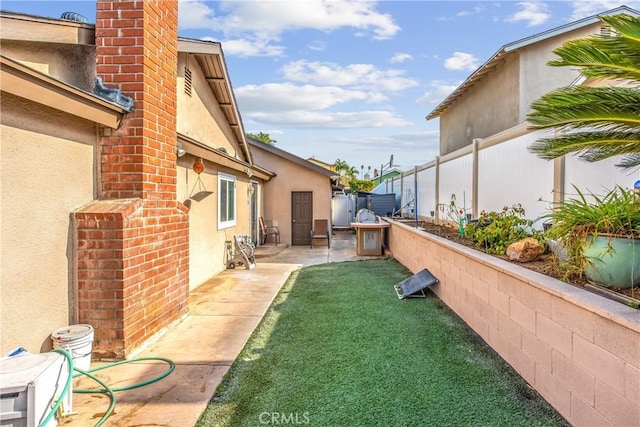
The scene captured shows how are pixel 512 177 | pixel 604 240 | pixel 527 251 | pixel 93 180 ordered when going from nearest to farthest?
pixel 604 240 → pixel 93 180 → pixel 527 251 → pixel 512 177

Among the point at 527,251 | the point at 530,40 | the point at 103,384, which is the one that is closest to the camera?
the point at 103,384

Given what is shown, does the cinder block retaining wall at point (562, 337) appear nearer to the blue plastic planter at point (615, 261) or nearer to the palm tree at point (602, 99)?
the blue plastic planter at point (615, 261)

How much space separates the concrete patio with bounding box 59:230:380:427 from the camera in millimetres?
3083

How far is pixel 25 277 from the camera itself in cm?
337

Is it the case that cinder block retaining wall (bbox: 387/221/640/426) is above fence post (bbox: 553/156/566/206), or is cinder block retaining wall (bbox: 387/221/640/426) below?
below

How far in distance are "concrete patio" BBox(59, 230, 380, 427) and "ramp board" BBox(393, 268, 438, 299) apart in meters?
2.35

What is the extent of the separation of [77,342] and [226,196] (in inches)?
264

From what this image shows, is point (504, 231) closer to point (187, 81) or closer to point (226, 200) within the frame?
point (187, 81)

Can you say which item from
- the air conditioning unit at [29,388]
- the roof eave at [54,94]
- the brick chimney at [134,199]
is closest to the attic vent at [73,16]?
the brick chimney at [134,199]

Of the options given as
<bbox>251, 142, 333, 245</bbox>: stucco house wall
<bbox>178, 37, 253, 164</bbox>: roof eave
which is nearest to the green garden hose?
<bbox>178, 37, 253, 164</bbox>: roof eave

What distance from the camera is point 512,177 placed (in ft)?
19.9

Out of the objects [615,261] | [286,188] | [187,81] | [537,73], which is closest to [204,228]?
[187,81]

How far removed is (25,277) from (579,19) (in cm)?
1537

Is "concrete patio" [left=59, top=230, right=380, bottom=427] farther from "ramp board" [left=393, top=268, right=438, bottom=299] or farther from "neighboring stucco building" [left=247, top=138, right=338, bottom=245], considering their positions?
"neighboring stucco building" [left=247, top=138, right=338, bottom=245]
